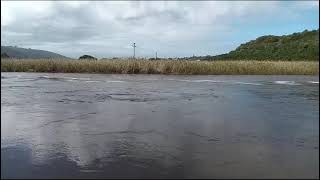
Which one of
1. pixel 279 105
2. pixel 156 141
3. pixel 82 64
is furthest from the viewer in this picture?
pixel 82 64

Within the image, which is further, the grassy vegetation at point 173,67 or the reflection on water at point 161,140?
the grassy vegetation at point 173,67

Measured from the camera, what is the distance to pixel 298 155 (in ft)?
23.4

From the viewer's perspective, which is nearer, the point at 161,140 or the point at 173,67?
the point at 161,140

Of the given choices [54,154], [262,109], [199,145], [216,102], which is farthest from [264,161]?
[216,102]

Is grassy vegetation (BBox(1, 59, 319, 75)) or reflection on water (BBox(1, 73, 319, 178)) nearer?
reflection on water (BBox(1, 73, 319, 178))

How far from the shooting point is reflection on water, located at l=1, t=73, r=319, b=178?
260 inches

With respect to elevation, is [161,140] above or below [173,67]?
below

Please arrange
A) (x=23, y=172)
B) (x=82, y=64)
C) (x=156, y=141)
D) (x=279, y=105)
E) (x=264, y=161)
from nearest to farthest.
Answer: (x=23, y=172) → (x=264, y=161) → (x=156, y=141) → (x=279, y=105) → (x=82, y=64)

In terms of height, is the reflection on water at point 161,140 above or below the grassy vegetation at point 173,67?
below

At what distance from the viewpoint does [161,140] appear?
8.34 metres

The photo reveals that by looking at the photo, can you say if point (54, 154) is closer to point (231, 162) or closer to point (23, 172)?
point (23, 172)

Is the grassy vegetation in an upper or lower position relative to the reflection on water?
upper

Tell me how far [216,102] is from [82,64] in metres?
23.1

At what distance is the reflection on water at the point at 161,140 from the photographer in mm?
6594
